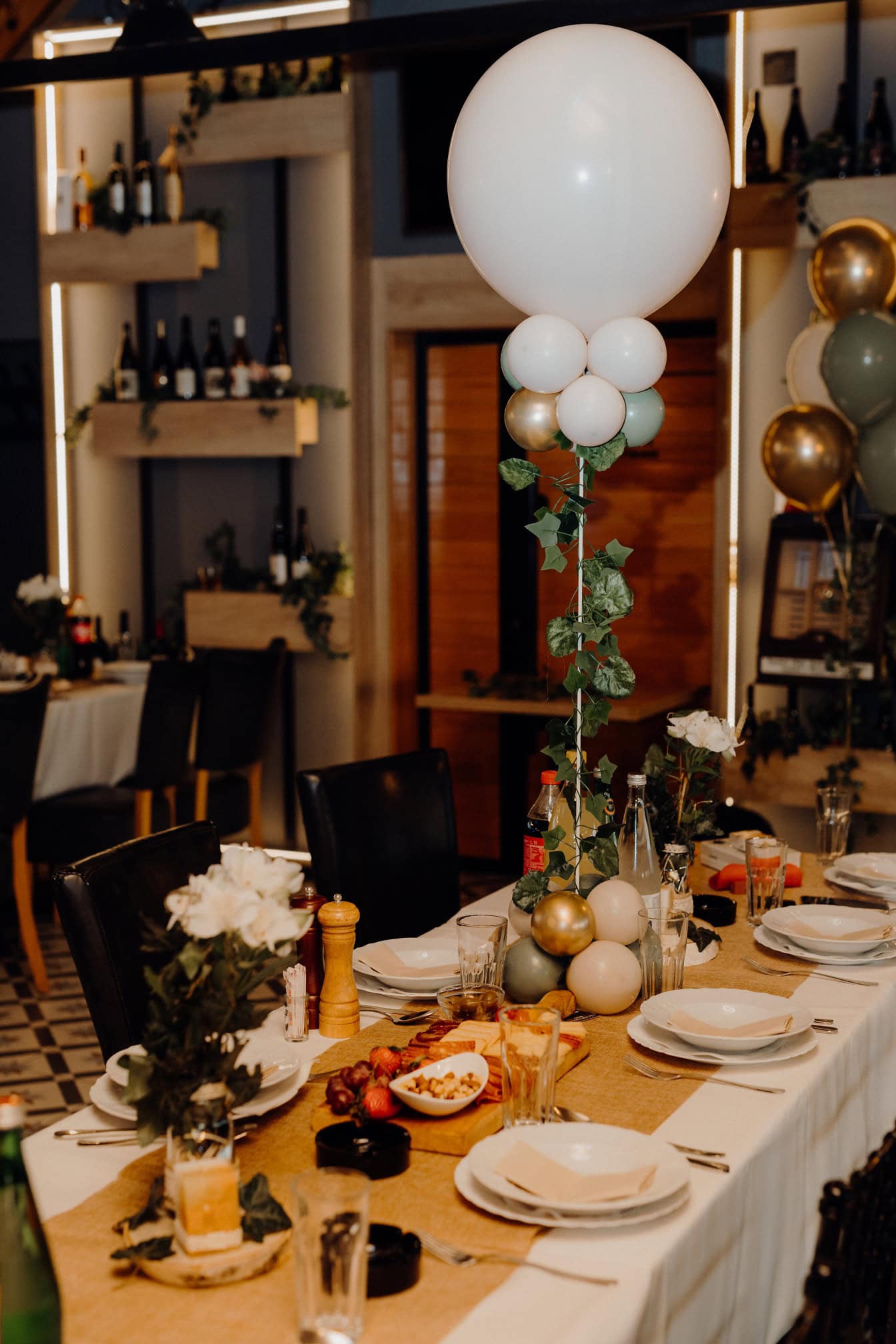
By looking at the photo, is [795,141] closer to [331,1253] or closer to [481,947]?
[481,947]

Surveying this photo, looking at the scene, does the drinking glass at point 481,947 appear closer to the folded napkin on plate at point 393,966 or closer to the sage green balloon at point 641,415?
the folded napkin on plate at point 393,966

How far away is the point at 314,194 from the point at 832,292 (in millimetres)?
2321

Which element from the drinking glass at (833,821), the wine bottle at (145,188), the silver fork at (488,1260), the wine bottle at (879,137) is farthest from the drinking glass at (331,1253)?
the wine bottle at (145,188)

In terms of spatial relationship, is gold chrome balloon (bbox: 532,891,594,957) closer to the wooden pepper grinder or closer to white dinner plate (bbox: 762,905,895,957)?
the wooden pepper grinder

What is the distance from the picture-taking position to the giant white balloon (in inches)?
79.8

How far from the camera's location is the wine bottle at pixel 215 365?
576 cm

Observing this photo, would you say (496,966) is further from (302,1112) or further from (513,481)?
(513,481)

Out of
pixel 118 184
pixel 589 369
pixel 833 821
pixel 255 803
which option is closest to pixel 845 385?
pixel 833 821

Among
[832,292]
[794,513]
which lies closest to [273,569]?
[794,513]

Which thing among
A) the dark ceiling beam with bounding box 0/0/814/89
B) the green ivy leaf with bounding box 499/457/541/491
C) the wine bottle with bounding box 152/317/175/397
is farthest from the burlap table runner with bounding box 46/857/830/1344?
Result: the wine bottle with bounding box 152/317/175/397

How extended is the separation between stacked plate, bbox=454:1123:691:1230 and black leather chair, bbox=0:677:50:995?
306 cm

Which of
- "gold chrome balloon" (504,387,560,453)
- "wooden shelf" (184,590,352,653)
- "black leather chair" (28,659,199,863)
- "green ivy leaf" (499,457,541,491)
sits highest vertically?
"gold chrome balloon" (504,387,560,453)

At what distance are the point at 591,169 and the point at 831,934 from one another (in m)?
1.19

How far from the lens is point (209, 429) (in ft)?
18.8
